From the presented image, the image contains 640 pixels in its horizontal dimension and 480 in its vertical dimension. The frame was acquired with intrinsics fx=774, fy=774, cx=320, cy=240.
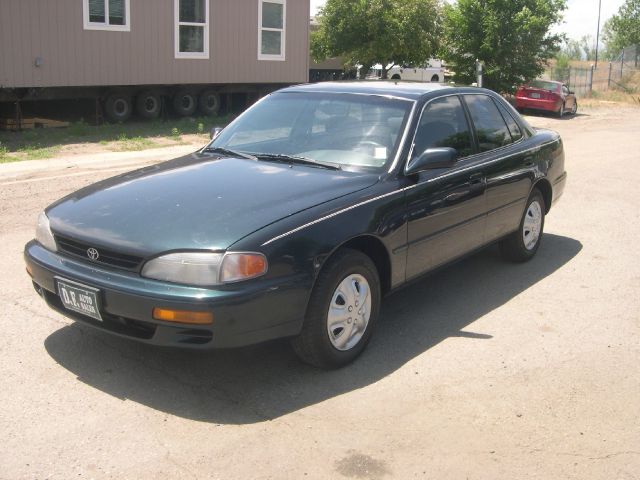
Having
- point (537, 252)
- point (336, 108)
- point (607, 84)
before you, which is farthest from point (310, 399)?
point (607, 84)

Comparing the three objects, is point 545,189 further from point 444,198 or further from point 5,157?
point 5,157

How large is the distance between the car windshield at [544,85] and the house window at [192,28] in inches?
465

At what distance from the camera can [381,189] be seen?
15.7 feet

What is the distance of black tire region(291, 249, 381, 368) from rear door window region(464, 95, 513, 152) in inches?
77.8

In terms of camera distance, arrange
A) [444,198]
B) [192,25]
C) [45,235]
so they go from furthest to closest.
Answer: [192,25], [444,198], [45,235]

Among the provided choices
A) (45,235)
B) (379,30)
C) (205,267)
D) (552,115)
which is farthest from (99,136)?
(552,115)

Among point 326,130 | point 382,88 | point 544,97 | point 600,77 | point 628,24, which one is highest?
point 628,24

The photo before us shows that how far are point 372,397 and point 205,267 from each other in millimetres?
1179

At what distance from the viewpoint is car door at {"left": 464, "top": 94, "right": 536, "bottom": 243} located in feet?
19.8

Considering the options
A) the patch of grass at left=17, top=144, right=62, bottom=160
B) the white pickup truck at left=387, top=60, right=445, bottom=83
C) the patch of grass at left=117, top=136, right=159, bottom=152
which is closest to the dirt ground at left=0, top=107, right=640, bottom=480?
the patch of grass at left=17, top=144, right=62, bottom=160

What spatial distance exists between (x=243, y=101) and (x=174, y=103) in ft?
9.56

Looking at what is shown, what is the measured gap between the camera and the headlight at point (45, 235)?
4445 mm

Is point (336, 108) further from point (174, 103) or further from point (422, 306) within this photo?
point (174, 103)

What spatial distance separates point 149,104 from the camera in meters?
17.8
